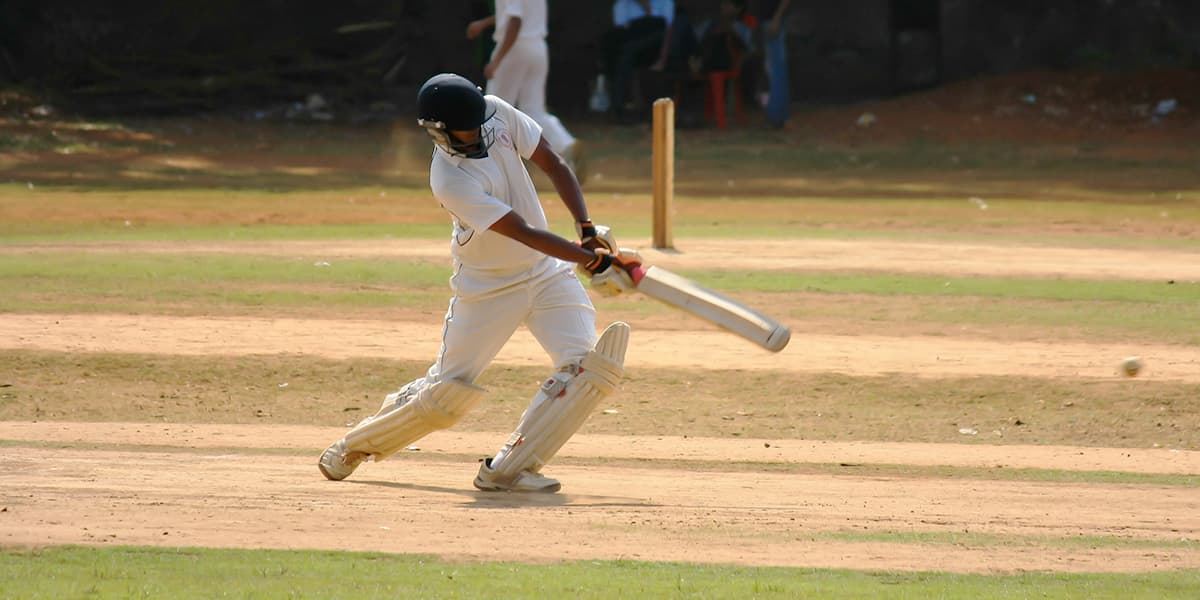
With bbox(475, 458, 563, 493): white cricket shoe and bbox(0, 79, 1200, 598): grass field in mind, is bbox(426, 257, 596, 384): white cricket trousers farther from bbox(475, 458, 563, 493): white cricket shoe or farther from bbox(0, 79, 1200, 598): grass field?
bbox(0, 79, 1200, 598): grass field

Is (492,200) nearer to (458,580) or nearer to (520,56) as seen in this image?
(458,580)

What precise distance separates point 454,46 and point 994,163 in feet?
28.8

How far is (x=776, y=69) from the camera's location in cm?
2542

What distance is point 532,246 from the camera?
695cm

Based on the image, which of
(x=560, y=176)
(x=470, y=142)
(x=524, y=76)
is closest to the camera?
(x=470, y=142)

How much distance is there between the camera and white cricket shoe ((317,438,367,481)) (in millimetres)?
7605

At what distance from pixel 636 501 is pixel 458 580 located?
160 centimetres

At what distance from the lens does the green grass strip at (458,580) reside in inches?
220

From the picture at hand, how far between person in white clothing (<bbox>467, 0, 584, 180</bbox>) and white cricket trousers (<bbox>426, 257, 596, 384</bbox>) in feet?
29.8

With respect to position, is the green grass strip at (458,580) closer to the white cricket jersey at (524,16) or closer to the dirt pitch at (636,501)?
the dirt pitch at (636,501)

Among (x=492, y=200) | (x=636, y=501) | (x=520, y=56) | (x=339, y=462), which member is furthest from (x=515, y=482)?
(x=520, y=56)

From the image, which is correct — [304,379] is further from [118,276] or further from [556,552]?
[556,552]

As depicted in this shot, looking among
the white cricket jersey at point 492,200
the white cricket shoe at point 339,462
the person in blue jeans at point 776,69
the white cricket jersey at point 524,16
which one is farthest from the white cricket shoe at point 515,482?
the person in blue jeans at point 776,69

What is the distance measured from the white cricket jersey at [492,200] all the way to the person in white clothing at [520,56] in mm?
9047
